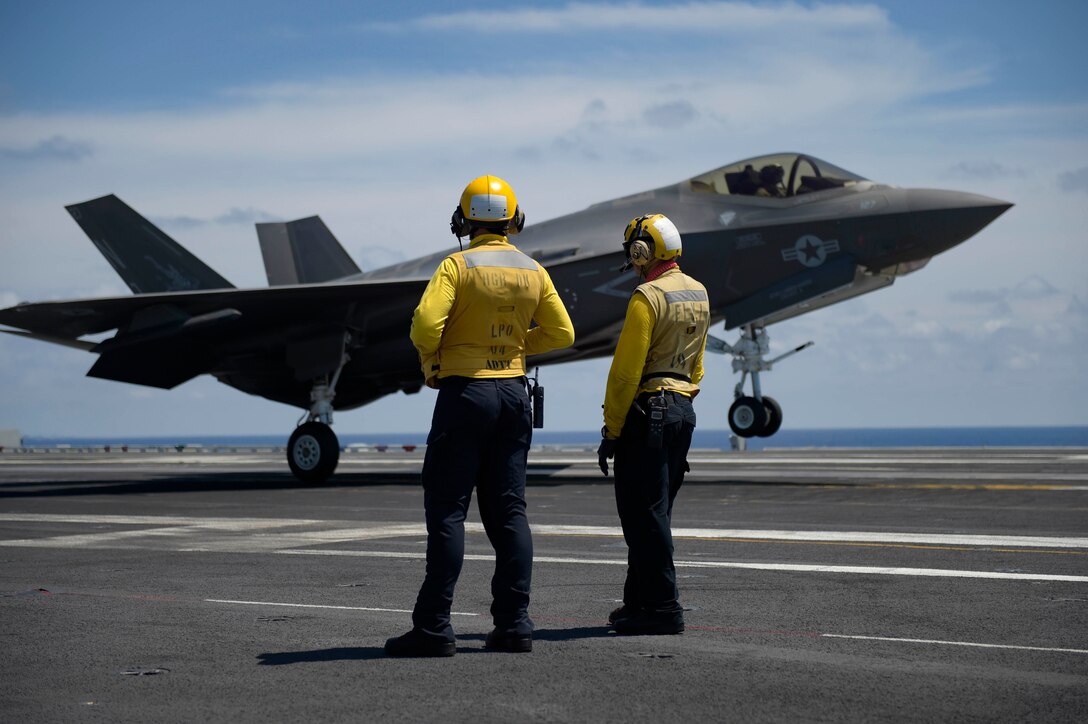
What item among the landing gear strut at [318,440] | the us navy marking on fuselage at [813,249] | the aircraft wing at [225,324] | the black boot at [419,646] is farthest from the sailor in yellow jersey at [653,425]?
the landing gear strut at [318,440]

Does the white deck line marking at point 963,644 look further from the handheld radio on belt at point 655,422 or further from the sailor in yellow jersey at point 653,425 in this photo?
the handheld radio on belt at point 655,422

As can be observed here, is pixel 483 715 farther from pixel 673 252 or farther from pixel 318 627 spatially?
pixel 673 252

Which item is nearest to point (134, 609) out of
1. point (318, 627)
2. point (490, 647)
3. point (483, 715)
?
point (318, 627)

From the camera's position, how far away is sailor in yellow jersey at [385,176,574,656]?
18.9ft

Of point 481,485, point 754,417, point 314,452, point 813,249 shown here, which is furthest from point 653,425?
point 314,452

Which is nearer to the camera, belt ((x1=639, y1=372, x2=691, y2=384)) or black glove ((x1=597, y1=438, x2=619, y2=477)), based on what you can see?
→ black glove ((x1=597, y1=438, x2=619, y2=477))

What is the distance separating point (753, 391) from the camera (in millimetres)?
20562

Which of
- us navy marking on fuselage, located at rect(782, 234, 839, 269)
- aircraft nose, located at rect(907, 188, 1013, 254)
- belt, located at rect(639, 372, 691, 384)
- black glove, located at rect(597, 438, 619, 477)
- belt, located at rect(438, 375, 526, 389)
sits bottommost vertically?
black glove, located at rect(597, 438, 619, 477)

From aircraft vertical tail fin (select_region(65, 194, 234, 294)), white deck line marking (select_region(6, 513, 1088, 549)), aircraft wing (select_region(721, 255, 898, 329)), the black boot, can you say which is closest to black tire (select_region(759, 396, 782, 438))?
aircraft wing (select_region(721, 255, 898, 329))

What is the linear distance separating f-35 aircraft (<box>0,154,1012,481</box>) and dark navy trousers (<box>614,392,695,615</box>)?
42.3 feet

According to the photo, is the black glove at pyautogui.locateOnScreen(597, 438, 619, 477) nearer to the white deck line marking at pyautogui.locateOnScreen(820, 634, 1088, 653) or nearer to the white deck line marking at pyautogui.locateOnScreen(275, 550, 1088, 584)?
the white deck line marking at pyautogui.locateOnScreen(820, 634, 1088, 653)

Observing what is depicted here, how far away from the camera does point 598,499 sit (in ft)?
51.4

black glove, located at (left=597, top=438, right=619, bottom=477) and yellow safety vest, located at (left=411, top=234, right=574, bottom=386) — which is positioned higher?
yellow safety vest, located at (left=411, top=234, right=574, bottom=386)

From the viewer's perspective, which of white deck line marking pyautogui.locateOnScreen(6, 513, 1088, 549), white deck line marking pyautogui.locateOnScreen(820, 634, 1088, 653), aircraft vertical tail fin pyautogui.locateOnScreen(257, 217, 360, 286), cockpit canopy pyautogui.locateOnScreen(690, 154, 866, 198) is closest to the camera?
white deck line marking pyautogui.locateOnScreen(820, 634, 1088, 653)
